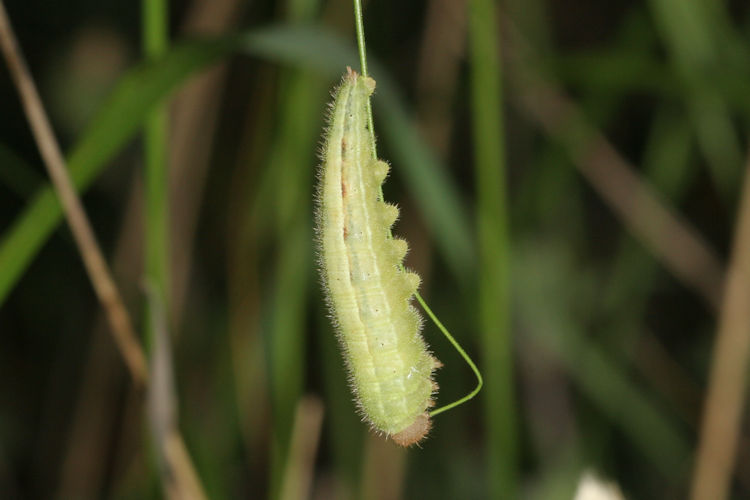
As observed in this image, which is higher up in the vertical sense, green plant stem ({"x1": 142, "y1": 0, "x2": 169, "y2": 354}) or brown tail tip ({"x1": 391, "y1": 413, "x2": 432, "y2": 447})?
green plant stem ({"x1": 142, "y1": 0, "x2": 169, "y2": 354})

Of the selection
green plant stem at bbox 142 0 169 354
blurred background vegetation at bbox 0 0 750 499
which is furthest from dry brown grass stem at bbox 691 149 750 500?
green plant stem at bbox 142 0 169 354

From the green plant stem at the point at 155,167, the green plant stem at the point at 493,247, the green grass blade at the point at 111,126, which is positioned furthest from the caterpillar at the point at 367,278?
the green plant stem at the point at 493,247

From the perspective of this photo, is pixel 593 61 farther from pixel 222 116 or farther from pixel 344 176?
pixel 222 116

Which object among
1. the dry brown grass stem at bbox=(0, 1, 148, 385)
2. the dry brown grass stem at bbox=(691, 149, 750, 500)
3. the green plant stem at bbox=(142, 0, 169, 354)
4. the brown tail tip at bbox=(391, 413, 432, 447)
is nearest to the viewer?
the brown tail tip at bbox=(391, 413, 432, 447)

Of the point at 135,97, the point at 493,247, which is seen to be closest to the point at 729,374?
the point at 493,247

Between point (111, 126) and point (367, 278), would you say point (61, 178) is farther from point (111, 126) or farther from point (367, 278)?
point (367, 278)

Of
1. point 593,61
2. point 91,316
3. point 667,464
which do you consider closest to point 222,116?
point 91,316

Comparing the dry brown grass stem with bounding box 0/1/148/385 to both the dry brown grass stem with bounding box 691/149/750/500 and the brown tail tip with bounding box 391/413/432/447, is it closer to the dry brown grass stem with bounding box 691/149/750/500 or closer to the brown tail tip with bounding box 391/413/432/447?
the brown tail tip with bounding box 391/413/432/447
